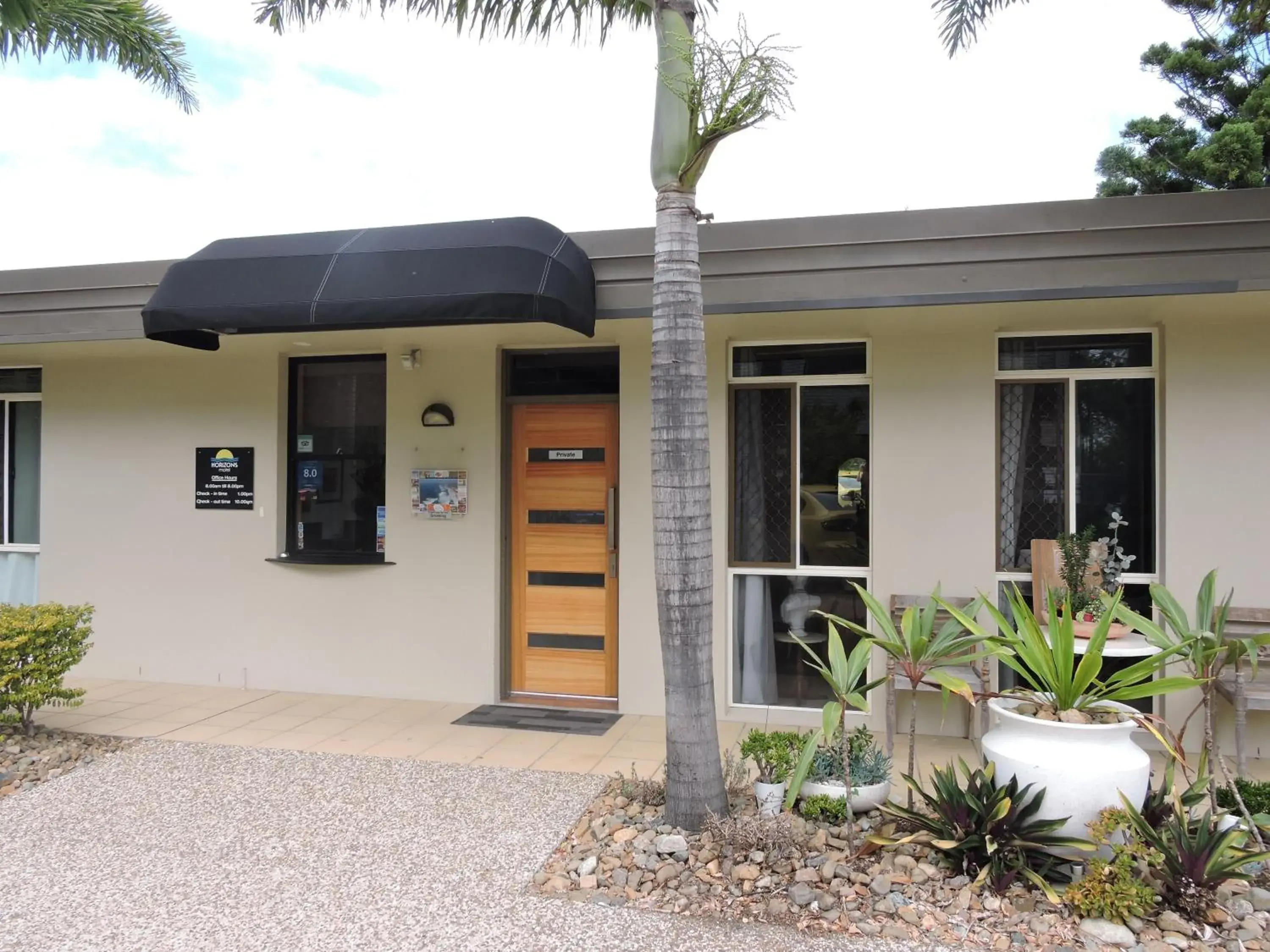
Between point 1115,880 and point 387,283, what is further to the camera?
point 387,283

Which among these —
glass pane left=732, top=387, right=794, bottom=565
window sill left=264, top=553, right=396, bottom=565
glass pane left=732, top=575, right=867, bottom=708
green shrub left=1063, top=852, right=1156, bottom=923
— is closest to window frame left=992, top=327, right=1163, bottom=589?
glass pane left=732, top=575, right=867, bottom=708

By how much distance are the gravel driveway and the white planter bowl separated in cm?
79

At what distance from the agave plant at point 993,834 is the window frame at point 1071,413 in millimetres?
2482

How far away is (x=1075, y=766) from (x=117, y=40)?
11073 millimetres

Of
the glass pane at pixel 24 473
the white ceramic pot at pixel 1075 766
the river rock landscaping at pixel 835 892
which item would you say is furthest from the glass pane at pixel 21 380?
the white ceramic pot at pixel 1075 766

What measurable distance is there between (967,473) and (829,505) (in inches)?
37.1

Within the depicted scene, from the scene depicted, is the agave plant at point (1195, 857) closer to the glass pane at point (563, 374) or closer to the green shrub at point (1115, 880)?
the green shrub at point (1115, 880)

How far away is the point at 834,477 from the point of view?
6.04 metres

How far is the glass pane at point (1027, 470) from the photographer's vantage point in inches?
225

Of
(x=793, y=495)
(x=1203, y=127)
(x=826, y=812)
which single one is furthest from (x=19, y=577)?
(x=1203, y=127)

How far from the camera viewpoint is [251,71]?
34.3ft

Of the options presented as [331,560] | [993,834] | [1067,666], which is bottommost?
[993,834]

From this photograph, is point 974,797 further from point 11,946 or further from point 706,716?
point 11,946

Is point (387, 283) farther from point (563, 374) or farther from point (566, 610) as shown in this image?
point (566, 610)
